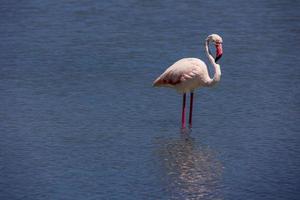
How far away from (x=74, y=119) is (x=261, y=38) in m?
5.05

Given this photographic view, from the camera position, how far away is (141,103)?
46.4 ft

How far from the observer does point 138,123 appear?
1334cm

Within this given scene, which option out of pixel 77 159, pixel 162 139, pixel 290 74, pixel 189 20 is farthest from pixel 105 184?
pixel 189 20

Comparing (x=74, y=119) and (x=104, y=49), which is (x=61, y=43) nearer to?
(x=104, y=49)

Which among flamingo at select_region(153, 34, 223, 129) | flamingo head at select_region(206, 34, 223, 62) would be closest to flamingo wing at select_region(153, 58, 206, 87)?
flamingo at select_region(153, 34, 223, 129)

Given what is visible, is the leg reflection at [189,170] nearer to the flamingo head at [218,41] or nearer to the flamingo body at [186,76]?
the flamingo body at [186,76]

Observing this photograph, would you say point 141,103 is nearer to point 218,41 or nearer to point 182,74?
point 182,74

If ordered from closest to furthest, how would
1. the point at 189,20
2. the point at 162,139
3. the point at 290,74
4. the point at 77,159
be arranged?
the point at 77,159 < the point at 162,139 < the point at 290,74 < the point at 189,20

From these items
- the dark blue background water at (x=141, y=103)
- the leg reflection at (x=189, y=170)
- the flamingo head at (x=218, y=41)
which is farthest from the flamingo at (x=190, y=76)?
the leg reflection at (x=189, y=170)

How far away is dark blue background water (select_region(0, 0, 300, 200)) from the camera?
11289 millimetres

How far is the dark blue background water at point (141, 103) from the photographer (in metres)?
11.3

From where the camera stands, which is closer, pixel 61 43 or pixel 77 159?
pixel 77 159

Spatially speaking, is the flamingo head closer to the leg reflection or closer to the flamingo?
the flamingo

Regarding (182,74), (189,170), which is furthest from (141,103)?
(189,170)
